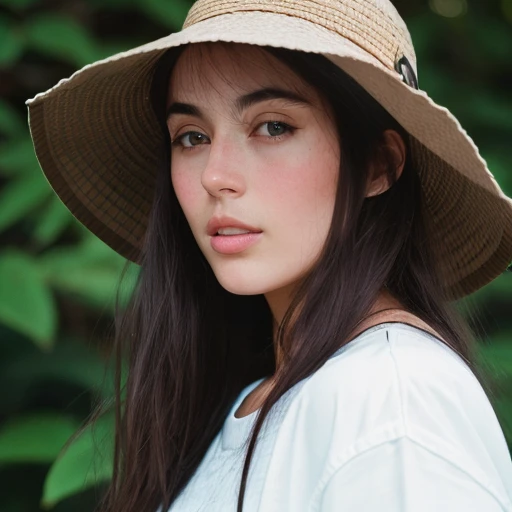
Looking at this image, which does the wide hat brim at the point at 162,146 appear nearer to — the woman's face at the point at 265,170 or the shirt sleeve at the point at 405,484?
the woman's face at the point at 265,170

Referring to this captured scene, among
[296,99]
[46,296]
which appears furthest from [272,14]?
[46,296]

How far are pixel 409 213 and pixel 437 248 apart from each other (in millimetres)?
134

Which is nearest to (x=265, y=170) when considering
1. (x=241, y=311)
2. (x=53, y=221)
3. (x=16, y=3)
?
(x=241, y=311)

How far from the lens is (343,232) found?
122 cm

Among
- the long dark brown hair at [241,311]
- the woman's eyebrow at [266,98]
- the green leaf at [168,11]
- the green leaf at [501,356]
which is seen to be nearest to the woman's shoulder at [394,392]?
the long dark brown hair at [241,311]

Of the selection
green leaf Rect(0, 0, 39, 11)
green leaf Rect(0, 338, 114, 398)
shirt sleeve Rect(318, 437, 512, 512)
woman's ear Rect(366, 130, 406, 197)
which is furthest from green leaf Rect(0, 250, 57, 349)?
shirt sleeve Rect(318, 437, 512, 512)

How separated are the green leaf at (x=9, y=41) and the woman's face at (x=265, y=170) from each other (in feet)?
4.12

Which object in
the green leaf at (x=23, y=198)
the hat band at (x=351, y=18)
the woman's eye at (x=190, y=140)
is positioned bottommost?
the green leaf at (x=23, y=198)

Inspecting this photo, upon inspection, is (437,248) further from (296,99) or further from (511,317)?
(511,317)

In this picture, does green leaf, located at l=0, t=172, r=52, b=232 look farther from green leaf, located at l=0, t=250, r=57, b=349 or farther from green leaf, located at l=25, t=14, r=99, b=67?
green leaf, located at l=25, t=14, r=99, b=67

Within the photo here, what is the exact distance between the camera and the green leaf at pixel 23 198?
7.22 ft

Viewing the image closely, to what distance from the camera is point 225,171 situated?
119 centimetres

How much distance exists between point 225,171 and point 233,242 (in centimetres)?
10

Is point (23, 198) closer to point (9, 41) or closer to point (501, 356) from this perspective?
point (9, 41)
